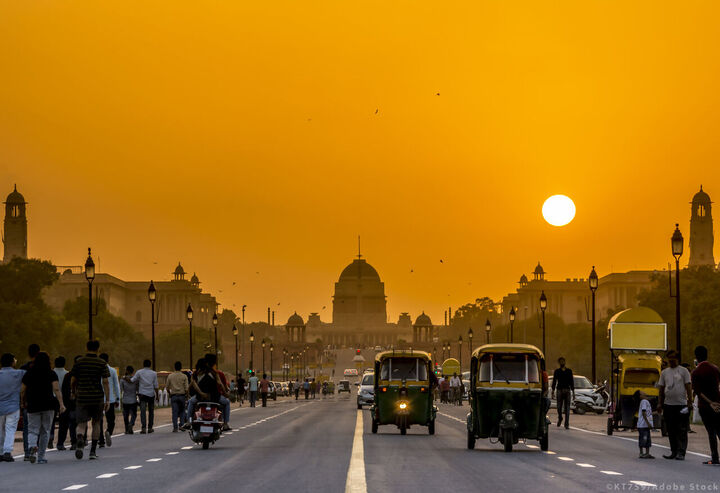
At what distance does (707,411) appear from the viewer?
23.8m

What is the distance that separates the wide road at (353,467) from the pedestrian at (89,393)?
489mm

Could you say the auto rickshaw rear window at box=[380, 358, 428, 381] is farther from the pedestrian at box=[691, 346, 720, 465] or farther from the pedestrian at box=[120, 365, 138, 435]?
the pedestrian at box=[691, 346, 720, 465]

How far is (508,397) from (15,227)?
6549 inches

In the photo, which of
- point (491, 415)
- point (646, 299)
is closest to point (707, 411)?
point (491, 415)

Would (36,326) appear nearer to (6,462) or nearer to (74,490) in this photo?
(6,462)

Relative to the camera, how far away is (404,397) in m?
34.1

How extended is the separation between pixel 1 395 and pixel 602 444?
43.8 feet

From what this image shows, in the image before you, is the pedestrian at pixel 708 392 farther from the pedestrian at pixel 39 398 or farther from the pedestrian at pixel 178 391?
the pedestrian at pixel 178 391

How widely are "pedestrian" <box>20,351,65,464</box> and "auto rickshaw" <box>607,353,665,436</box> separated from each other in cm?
1505

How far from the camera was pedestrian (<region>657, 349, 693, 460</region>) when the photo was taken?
2444 centimetres

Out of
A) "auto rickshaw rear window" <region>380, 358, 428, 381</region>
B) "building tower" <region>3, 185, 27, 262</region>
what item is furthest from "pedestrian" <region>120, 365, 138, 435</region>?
"building tower" <region>3, 185, 27, 262</region>

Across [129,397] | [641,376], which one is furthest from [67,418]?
[641,376]

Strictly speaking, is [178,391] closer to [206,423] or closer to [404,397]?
[404,397]

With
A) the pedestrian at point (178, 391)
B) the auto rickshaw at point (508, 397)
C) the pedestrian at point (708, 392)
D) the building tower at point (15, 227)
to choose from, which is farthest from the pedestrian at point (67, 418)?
the building tower at point (15, 227)
